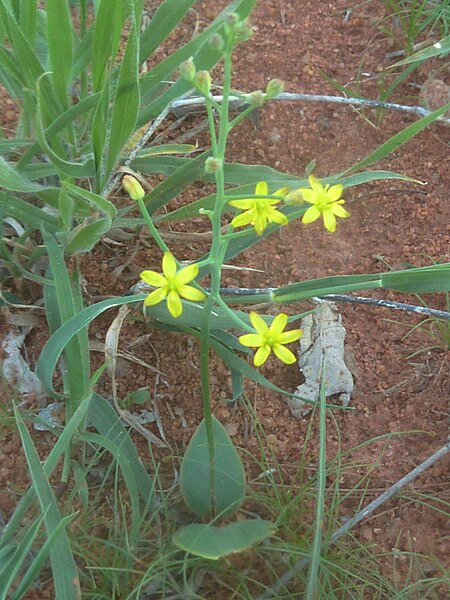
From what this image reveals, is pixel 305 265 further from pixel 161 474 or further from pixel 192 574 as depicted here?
pixel 192 574

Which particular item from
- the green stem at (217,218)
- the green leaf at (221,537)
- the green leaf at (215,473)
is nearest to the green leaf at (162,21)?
the green stem at (217,218)

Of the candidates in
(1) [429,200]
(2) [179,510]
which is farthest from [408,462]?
(1) [429,200]

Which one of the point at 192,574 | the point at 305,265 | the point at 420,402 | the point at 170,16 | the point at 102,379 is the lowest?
the point at 192,574

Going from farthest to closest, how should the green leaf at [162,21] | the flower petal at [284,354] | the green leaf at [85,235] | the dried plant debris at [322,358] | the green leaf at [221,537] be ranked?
1. the dried plant debris at [322,358]
2. the green leaf at [162,21]
3. the green leaf at [85,235]
4. the green leaf at [221,537]
5. the flower petal at [284,354]

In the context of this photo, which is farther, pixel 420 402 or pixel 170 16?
pixel 420 402

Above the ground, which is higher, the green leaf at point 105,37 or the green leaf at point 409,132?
the green leaf at point 105,37

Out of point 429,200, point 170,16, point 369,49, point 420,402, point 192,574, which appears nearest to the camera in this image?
point 192,574

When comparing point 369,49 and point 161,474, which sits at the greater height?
point 369,49

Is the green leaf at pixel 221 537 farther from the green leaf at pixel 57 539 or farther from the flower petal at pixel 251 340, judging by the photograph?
the flower petal at pixel 251 340
